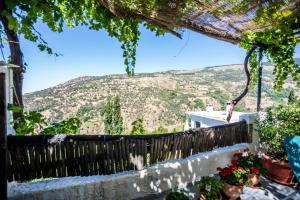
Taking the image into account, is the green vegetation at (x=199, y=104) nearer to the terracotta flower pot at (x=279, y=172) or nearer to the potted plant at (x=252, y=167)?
the terracotta flower pot at (x=279, y=172)

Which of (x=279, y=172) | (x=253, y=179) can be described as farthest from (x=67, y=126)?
(x=279, y=172)

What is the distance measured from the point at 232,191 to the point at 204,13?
2.72 metres

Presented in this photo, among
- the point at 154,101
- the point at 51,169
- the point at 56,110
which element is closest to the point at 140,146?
the point at 51,169

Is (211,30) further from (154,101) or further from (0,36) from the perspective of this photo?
(154,101)

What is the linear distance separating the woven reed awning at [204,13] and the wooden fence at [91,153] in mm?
1916

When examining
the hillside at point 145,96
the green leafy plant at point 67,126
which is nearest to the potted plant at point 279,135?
the green leafy plant at point 67,126

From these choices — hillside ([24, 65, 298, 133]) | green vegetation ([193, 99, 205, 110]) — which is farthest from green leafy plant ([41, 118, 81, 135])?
green vegetation ([193, 99, 205, 110])

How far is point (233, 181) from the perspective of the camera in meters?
4.20

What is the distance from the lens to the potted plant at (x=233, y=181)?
418cm

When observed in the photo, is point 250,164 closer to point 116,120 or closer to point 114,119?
point 116,120

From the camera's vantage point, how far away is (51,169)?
3.77 m

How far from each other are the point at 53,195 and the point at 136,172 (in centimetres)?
131

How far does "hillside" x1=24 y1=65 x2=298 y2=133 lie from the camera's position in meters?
47.3

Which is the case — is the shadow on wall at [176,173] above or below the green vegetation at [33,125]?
below
